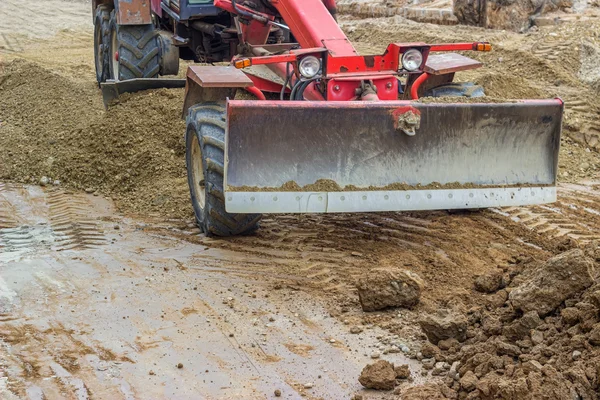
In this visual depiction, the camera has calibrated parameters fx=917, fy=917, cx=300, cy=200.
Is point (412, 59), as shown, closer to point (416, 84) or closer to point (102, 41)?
point (416, 84)

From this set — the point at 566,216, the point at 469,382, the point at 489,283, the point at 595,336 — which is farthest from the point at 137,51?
the point at 595,336

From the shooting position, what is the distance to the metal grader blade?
230 inches

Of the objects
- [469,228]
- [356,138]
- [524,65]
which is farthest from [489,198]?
[524,65]

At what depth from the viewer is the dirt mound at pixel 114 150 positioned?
25.9 ft

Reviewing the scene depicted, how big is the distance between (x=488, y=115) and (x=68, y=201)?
12.0ft

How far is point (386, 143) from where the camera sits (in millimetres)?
6016

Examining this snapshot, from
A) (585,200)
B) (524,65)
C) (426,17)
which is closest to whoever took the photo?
(585,200)

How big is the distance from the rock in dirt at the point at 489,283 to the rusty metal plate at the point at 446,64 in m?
2.00

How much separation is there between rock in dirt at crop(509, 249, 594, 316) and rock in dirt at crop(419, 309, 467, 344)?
0.30m

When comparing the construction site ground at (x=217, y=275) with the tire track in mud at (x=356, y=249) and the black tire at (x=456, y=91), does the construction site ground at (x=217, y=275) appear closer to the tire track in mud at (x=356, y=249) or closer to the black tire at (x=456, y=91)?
the tire track in mud at (x=356, y=249)

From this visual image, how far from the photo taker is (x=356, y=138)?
5984 mm

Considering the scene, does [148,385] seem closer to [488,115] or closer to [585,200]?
[488,115]

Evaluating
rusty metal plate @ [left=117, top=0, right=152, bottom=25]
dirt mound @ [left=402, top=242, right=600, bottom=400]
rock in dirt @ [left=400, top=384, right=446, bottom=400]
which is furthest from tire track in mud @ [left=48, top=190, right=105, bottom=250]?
rock in dirt @ [left=400, top=384, right=446, bottom=400]

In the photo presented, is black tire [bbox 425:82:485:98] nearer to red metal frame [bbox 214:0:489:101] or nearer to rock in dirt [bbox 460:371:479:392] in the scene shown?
red metal frame [bbox 214:0:489:101]
